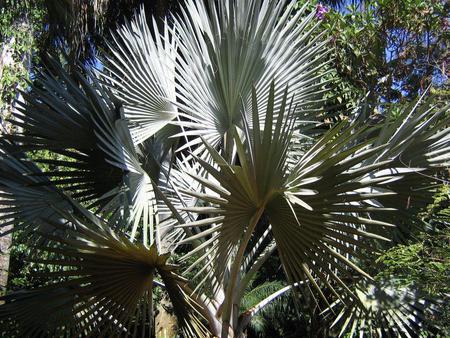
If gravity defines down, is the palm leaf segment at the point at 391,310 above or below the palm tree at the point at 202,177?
below

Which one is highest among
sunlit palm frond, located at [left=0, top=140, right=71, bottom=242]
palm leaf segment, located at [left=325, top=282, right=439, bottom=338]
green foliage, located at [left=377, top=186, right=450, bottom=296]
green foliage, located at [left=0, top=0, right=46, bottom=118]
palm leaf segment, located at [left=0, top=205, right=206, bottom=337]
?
green foliage, located at [left=0, top=0, right=46, bottom=118]

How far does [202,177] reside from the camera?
4.22 metres

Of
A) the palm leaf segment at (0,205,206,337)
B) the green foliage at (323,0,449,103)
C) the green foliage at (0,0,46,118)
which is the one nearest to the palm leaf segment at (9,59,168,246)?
the palm leaf segment at (0,205,206,337)

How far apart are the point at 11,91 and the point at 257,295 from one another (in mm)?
4795

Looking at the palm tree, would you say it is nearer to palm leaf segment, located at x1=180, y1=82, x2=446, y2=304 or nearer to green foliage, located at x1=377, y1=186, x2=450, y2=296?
palm leaf segment, located at x1=180, y1=82, x2=446, y2=304

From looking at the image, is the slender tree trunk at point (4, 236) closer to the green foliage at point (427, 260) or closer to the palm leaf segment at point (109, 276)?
the palm leaf segment at point (109, 276)

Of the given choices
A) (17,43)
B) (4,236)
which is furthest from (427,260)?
(17,43)

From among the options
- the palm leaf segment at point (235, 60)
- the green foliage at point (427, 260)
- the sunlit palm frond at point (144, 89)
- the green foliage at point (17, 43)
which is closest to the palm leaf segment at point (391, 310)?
the green foliage at point (427, 260)

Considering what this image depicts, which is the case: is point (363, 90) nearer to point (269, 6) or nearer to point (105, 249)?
point (269, 6)

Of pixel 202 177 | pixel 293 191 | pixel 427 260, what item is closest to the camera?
pixel 293 191

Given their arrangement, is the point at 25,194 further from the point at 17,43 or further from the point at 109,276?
the point at 17,43

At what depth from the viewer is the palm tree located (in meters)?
3.74

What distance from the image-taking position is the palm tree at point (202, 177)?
3742mm

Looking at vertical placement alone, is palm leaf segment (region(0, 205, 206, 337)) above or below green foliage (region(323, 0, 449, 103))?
below
